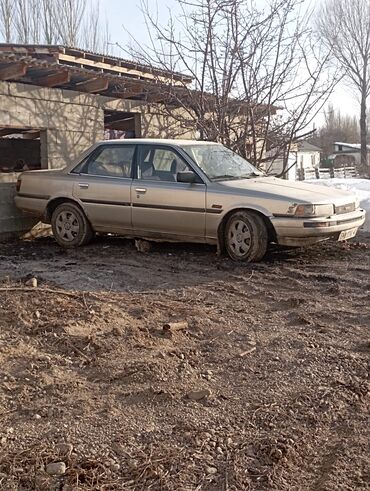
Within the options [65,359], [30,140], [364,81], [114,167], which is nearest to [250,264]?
[114,167]

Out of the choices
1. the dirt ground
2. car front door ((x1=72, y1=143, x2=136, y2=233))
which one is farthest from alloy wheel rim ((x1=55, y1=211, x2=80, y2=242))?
the dirt ground

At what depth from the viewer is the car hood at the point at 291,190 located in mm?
7582

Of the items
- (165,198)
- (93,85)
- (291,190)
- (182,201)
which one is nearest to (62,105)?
(93,85)

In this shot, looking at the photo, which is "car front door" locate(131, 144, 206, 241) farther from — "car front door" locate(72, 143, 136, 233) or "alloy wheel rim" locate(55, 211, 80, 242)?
"alloy wheel rim" locate(55, 211, 80, 242)

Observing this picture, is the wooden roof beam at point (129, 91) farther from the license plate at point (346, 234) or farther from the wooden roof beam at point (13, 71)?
the license plate at point (346, 234)

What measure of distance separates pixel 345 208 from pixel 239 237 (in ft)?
4.66

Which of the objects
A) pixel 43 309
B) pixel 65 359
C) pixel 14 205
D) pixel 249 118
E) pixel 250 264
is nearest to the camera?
pixel 65 359

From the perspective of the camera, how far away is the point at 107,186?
8.68 meters

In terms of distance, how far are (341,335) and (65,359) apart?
2.23 m

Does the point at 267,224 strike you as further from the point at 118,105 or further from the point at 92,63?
the point at 92,63

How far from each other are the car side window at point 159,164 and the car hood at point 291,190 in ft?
2.34

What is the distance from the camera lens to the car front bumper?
7.41 meters

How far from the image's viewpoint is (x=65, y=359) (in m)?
4.45

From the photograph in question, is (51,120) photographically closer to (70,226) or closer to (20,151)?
(70,226)
